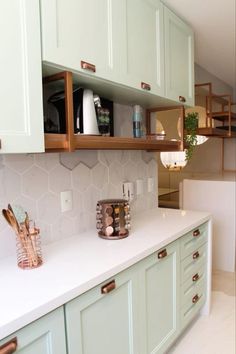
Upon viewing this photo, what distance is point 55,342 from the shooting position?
3.26ft

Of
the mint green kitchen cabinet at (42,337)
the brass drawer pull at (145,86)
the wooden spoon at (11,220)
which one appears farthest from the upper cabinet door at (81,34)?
the mint green kitchen cabinet at (42,337)

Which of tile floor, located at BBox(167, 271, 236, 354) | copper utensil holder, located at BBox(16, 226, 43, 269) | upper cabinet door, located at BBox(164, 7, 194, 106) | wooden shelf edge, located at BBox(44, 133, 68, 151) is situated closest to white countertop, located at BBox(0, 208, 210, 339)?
copper utensil holder, located at BBox(16, 226, 43, 269)

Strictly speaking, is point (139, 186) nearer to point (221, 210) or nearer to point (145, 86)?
point (145, 86)

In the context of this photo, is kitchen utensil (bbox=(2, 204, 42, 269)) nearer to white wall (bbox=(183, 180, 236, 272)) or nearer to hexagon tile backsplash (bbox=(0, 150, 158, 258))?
hexagon tile backsplash (bbox=(0, 150, 158, 258))

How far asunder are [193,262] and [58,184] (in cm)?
110

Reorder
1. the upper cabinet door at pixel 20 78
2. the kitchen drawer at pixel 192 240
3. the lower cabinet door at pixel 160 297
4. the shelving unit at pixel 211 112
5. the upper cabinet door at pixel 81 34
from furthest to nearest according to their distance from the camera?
the shelving unit at pixel 211 112 < the kitchen drawer at pixel 192 240 < the lower cabinet door at pixel 160 297 < the upper cabinet door at pixel 81 34 < the upper cabinet door at pixel 20 78

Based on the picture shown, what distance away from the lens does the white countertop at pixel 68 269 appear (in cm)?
92

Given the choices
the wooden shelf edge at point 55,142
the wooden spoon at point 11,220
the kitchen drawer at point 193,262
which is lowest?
the kitchen drawer at point 193,262

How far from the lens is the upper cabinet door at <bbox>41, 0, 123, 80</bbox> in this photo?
1.13 m

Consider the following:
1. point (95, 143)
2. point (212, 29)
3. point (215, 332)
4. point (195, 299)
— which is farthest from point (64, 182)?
point (212, 29)

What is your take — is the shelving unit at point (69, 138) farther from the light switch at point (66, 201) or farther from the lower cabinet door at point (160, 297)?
the lower cabinet door at point (160, 297)

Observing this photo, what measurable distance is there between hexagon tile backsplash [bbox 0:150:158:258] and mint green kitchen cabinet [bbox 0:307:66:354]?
0.48 meters

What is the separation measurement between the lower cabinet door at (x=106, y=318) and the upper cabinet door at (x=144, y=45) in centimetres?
103

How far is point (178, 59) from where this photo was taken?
6.54 feet
